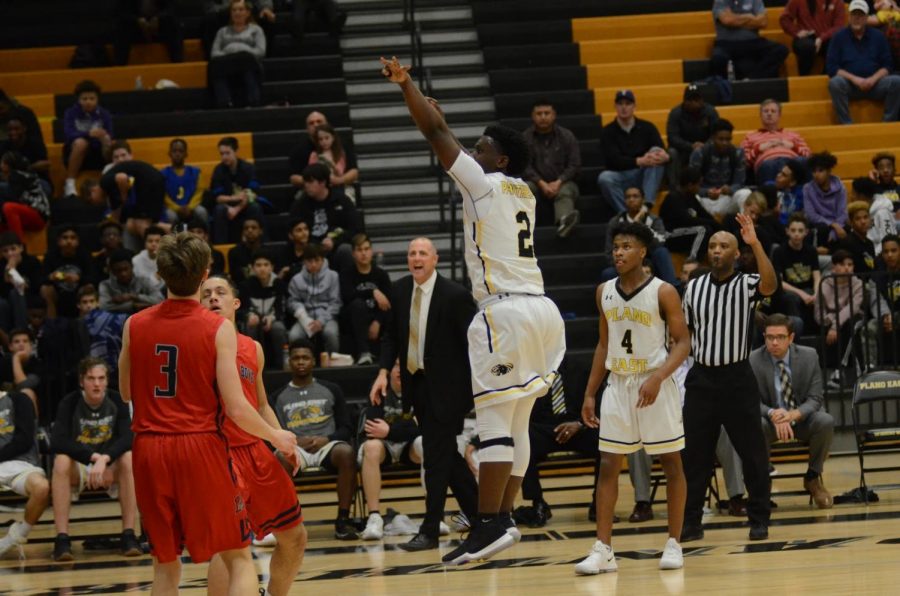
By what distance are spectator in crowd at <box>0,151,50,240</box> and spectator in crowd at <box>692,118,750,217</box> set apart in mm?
6609

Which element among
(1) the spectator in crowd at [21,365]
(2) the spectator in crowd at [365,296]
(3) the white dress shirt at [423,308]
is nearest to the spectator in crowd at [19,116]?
(1) the spectator in crowd at [21,365]

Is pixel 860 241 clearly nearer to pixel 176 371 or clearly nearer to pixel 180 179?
pixel 180 179

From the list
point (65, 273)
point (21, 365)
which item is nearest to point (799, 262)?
point (65, 273)

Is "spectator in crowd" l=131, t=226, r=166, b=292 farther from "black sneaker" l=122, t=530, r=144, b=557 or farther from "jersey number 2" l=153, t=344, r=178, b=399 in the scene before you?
"jersey number 2" l=153, t=344, r=178, b=399

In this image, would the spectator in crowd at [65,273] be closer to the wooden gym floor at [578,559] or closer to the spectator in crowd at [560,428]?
the wooden gym floor at [578,559]

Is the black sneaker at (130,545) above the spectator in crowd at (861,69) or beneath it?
beneath

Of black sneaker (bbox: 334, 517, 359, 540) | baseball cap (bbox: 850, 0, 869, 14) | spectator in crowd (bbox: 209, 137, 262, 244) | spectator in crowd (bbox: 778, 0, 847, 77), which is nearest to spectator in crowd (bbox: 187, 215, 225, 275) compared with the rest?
spectator in crowd (bbox: 209, 137, 262, 244)

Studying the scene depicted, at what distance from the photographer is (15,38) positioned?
56.3 feet

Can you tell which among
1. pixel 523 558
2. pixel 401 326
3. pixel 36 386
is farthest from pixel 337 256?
pixel 523 558

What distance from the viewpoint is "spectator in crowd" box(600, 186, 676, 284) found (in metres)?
13.0

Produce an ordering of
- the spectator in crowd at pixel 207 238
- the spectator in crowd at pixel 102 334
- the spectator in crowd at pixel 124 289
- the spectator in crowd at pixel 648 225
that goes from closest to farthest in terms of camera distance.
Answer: the spectator in crowd at pixel 102 334 → the spectator in crowd at pixel 124 289 → the spectator in crowd at pixel 207 238 → the spectator in crowd at pixel 648 225

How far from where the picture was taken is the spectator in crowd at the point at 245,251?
42.3 feet

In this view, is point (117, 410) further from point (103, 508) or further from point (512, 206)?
point (512, 206)

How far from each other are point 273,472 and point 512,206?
177 cm
